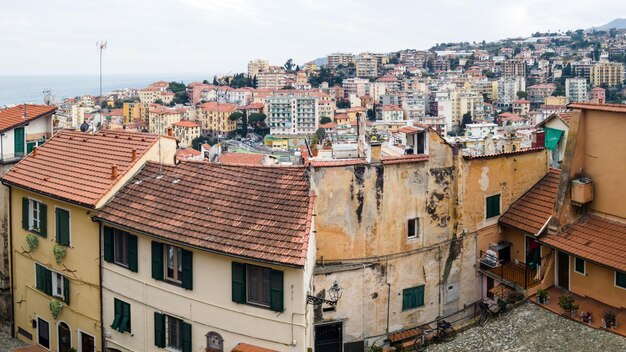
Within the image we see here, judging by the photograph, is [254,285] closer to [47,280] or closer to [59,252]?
[59,252]

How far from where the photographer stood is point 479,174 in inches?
773

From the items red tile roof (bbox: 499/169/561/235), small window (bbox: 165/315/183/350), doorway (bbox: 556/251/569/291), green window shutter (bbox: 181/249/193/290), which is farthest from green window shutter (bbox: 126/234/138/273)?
doorway (bbox: 556/251/569/291)

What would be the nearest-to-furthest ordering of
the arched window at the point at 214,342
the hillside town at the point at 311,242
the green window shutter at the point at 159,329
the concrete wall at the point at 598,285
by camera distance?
the hillside town at the point at 311,242, the arched window at the point at 214,342, the concrete wall at the point at 598,285, the green window shutter at the point at 159,329

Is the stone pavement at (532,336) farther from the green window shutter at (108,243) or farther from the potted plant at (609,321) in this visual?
the green window shutter at (108,243)

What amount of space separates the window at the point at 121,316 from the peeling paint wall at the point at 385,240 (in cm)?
506

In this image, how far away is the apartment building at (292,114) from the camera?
181750mm

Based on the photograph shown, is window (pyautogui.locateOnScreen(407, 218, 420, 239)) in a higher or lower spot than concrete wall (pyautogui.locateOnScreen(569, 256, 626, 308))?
higher

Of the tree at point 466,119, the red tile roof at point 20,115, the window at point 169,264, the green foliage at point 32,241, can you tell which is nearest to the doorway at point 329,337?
the window at point 169,264

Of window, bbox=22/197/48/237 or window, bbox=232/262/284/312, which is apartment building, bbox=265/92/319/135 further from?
window, bbox=232/262/284/312

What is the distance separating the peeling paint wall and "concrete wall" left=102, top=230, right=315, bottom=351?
1.19 m

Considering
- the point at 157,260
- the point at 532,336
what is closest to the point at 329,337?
the point at 157,260

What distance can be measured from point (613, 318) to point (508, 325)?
94.1 inches

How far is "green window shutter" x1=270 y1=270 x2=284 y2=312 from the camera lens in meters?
14.4

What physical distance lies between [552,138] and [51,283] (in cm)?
1831
